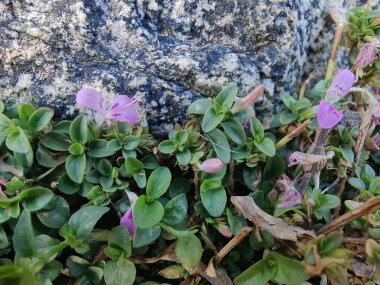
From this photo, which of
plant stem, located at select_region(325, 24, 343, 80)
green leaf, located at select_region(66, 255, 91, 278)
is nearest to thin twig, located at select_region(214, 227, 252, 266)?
green leaf, located at select_region(66, 255, 91, 278)

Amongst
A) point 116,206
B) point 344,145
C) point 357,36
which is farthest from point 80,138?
point 357,36

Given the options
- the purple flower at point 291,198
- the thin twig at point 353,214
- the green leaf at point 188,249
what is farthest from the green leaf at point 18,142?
the thin twig at point 353,214

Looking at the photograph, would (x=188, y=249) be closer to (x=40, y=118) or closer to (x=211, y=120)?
(x=211, y=120)

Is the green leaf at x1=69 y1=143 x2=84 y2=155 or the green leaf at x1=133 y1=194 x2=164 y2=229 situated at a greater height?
the green leaf at x1=69 y1=143 x2=84 y2=155

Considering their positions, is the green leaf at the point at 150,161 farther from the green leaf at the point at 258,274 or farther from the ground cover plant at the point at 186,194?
the green leaf at the point at 258,274

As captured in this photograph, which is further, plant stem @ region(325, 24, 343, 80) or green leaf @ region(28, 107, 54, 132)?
plant stem @ region(325, 24, 343, 80)

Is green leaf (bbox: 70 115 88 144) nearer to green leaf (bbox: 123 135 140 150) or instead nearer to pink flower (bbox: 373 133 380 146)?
green leaf (bbox: 123 135 140 150)

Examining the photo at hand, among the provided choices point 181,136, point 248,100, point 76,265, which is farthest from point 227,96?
Result: point 76,265

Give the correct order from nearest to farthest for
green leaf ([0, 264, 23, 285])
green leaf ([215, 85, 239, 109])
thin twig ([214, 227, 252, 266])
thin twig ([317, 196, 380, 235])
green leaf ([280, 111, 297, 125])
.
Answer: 1. green leaf ([0, 264, 23, 285])
2. thin twig ([317, 196, 380, 235])
3. thin twig ([214, 227, 252, 266])
4. green leaf ([215, 85, 239, 109])
5. green leaf ([280, 111, 297, 125])
